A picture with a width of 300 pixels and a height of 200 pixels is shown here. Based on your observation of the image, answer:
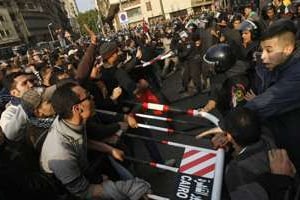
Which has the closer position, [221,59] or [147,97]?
[221,59]

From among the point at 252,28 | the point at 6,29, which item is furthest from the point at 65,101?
Result: the point at 6,29

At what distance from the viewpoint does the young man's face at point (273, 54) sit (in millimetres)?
2740

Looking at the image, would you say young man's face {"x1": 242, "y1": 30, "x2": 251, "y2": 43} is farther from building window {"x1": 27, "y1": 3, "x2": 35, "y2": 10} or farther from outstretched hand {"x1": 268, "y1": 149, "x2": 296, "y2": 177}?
building window {"x1": 27, "y1": 3, "x2": 35, "y2": 10}

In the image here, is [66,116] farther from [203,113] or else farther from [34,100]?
[203,113]

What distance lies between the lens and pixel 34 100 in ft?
11.8

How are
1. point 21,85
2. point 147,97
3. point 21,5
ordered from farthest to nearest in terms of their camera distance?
point 21,5
point 147,97
point 21,85

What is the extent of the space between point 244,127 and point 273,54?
807 millimetres

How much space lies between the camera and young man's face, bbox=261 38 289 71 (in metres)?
2.74

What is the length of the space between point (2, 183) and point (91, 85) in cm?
223

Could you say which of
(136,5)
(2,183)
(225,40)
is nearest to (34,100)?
(2,183)

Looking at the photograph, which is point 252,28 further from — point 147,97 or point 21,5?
point 21,5

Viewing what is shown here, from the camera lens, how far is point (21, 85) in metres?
4.46

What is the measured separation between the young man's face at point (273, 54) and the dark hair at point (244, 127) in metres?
0.60

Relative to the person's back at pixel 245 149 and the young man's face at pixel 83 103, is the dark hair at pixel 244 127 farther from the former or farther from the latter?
the young man's face at pixel 83 103
